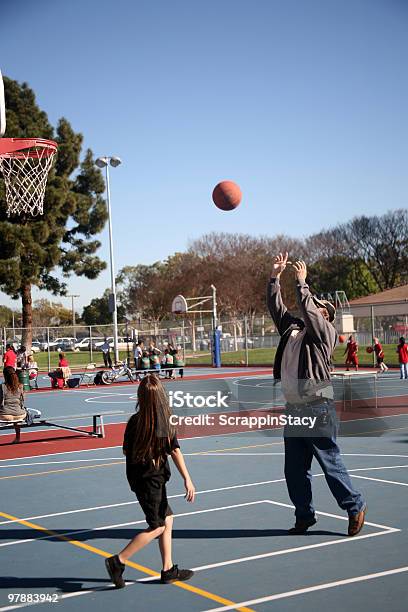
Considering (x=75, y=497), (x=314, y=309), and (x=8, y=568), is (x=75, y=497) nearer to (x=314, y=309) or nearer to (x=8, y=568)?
(x=8, y=568)

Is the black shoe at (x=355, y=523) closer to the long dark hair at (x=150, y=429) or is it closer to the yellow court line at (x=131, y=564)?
the yellow court line at (x=131, y=564)

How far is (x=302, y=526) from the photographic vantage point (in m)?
7.79

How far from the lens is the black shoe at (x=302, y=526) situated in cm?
779

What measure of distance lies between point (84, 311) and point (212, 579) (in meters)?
96.1

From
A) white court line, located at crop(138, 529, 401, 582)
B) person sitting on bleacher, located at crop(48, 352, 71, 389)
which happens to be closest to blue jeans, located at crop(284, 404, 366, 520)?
white court line, located at crop(138, 529, 401, 582)

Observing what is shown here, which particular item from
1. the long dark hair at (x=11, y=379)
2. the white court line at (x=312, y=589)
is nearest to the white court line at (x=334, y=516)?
the white court line at (x=312, y=589)

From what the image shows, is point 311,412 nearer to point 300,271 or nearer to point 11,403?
point 300,271

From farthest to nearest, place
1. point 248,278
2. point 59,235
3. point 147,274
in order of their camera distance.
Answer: point 147,274 < point 248,278 < point 59,235

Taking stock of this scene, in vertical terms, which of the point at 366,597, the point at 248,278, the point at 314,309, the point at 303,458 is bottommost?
the point at 366,597

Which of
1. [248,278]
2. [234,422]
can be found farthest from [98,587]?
[248,278]

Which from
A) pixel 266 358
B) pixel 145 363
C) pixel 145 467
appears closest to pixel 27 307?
pixel 266 358

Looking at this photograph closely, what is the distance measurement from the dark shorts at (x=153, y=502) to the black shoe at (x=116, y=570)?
1.25 feet

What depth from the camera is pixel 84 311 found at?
10138 cm

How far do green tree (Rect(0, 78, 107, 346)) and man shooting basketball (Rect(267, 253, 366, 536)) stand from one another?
44608 millimetres
